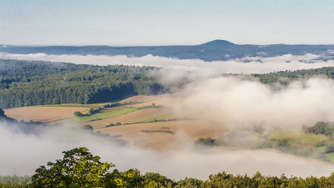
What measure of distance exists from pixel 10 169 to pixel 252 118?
131288 millimetres

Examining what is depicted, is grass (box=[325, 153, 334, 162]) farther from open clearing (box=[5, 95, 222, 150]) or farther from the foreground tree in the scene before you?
the foreground tree

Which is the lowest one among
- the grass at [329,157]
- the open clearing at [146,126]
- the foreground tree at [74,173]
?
the grass at [329,157]

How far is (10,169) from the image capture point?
4099 inches

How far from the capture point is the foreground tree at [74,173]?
1003 inches

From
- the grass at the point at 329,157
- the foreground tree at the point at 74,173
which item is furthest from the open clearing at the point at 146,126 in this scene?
the foreground tree at the point at 74,173

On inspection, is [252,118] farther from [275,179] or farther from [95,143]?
[275,179]

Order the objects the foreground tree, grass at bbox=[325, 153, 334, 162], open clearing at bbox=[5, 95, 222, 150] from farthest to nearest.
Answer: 1. open clearing at bbox=[5, 95, 222, 150]
2. grass at bbox=[325, 153, 334, 162]
3. the foreground tree

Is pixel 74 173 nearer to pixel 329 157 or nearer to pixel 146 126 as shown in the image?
pixel 329 157

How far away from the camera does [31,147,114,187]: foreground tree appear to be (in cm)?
2548

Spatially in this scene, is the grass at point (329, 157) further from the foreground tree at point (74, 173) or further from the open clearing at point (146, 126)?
the foreground tree at point (74, 173)

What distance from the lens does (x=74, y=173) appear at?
26.5 m

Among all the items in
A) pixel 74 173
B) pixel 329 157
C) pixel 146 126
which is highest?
pixel 74 173

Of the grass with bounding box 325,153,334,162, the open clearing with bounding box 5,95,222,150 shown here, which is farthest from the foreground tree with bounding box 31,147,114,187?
the grass with bounding box 325,153,334,162

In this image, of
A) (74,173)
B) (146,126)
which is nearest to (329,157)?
(146,126)
